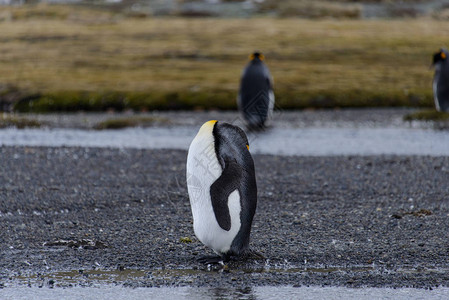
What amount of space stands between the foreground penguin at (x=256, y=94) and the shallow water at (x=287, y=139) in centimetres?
64

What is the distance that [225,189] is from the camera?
622cm

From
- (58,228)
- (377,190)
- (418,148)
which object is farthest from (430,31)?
(58,228)

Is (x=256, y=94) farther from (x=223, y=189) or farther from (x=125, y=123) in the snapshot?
(x=223, y=189)

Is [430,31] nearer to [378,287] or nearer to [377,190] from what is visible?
[377,190]

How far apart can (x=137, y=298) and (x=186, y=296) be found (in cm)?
37

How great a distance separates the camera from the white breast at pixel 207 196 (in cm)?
626

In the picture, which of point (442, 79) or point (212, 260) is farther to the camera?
point (442, 79)

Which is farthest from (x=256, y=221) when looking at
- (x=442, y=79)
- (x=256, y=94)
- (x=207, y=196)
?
(x=442, y=79)

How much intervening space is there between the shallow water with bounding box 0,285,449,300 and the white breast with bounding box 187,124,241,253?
88 cm

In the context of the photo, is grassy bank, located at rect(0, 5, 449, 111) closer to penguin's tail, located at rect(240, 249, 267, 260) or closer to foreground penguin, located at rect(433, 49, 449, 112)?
foreground penguin, located at rect(433, 49, 449, 112)

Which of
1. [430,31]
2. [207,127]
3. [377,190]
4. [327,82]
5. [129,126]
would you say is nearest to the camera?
[207,127]

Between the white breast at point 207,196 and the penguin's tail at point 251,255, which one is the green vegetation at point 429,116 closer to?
the penguin's tail at point 251,255

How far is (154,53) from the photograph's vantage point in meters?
48.3

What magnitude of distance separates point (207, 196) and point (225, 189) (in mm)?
218
